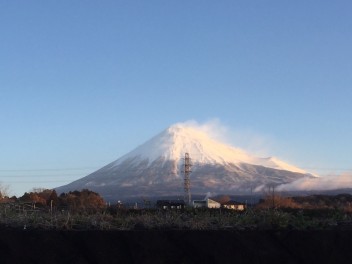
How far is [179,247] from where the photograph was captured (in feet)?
30.2

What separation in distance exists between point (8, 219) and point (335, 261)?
5385 mm

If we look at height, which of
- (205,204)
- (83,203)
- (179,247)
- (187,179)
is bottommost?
(179,247)

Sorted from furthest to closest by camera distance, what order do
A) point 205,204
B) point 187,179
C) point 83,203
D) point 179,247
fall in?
point 187,179
point 205,204
point 83,203
point 179,247

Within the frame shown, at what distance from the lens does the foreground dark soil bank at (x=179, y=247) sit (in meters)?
9.05

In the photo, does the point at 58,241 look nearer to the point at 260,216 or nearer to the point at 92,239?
the point at 92,239

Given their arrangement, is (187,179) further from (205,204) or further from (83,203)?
(83,203)

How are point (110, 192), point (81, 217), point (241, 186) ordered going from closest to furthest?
point (81, 217) < point (110, 192) < point (241, 186)

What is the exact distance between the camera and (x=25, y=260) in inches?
365

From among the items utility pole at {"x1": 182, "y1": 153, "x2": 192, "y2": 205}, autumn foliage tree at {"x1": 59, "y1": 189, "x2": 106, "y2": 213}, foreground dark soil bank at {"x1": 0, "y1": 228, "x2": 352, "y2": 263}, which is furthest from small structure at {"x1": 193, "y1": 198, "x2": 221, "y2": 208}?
utility pole at {"x1": 182, "y1": 153, "x2": 192, "y2": 205}

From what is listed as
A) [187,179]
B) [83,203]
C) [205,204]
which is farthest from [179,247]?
[187,179]

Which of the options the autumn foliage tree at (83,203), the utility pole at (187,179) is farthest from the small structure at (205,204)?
the utility pole at (187,179)

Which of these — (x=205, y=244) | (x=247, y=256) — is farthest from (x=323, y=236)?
(x=205, y=244)

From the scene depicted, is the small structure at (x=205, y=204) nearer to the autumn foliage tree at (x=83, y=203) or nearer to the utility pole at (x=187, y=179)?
the autumn foliage tree at (x=83, y=203)

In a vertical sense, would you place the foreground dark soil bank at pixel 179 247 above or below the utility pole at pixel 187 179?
below
